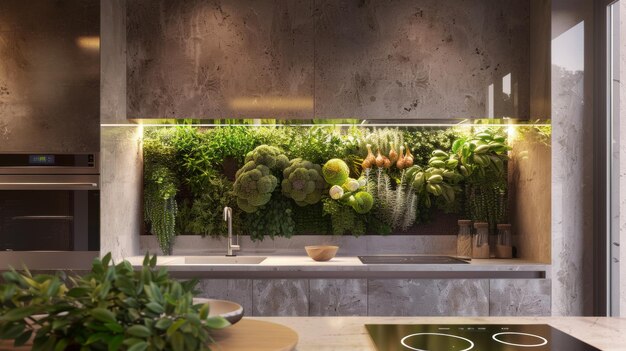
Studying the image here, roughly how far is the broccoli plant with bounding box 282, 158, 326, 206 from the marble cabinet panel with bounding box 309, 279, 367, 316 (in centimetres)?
72

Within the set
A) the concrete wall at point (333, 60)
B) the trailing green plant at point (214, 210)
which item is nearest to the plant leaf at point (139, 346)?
the concrete wall at point (333, 60)

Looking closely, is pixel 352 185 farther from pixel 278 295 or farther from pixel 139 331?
pixel 139 331

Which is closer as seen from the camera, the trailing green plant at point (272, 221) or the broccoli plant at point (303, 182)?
the broccoli plant at point (303, 182)

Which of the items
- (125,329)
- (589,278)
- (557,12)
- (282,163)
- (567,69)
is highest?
(557,12)

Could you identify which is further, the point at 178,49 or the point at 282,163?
the point at 282,163

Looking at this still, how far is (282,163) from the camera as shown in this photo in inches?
161

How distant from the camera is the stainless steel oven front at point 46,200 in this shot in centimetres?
350

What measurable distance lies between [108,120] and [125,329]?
273 centimetres

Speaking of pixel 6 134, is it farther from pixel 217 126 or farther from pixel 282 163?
pixel 282 163

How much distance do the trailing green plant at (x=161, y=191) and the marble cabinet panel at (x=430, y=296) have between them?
4.57 ft

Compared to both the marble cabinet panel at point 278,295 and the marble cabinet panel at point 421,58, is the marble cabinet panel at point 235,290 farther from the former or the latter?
the marble cabinet panel at point 421,58

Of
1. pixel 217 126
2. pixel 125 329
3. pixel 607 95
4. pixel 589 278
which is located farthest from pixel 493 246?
pixel 125 329

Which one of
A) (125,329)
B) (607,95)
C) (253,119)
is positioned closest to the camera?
(125,329)

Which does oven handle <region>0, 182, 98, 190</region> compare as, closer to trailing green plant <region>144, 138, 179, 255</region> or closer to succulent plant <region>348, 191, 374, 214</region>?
trailing green plant <region>144, 138, 179, 255</region>
